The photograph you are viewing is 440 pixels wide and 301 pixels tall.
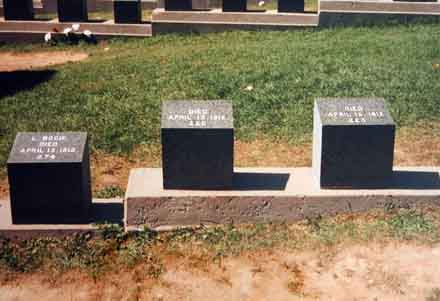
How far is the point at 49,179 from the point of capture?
7434 mm

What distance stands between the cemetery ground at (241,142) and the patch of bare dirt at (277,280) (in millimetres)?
17

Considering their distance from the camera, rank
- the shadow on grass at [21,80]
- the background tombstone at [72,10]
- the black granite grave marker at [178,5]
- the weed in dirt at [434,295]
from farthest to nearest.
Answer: the background tombstone at [72,10] < the black granite grave marker at [178,5] < the shadow on grass at [21,80] < the weed in dirt at [434,295]

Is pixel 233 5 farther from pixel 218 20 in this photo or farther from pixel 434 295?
pixel 434 295

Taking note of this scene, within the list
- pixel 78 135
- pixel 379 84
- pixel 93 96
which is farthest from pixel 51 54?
pixel 78 135

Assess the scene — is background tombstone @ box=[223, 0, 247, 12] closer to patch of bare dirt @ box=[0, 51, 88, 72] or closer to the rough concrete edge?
patch of bare dirt @ box=[0, 51, 88, 72]

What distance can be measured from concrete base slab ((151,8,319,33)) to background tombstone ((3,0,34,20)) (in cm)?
410

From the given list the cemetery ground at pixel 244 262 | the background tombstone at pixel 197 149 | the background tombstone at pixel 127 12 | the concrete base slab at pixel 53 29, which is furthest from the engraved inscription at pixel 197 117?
the background tombstone at pixel 127 12

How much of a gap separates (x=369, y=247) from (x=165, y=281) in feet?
7.25

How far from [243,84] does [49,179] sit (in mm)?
6199

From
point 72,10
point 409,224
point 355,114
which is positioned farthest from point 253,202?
point 72,10

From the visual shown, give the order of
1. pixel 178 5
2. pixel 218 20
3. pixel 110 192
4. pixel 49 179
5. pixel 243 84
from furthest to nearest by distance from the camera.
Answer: pixel 178 5, pixel 218 20, pixel 243 84, pixel 110 192, pixel 49 179

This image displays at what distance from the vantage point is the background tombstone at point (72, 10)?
63.8 ft

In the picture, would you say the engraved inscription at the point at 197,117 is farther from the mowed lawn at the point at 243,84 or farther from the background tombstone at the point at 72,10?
the background tombstone at the point at 72,10

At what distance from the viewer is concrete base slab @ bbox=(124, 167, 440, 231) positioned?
7.63 meters
